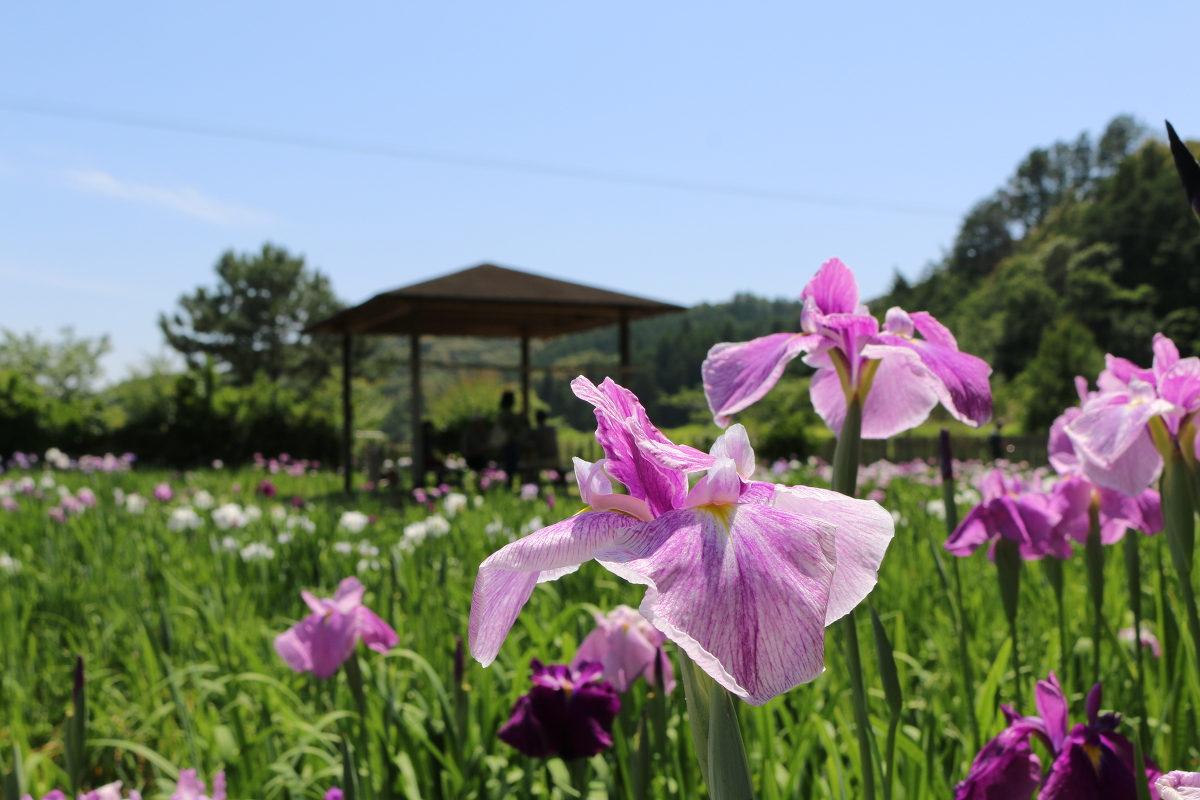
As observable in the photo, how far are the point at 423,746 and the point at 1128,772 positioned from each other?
1400mm

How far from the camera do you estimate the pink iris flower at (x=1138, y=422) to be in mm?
942

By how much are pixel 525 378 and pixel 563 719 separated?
1149 cm

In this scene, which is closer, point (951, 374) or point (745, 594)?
point (745, 594)

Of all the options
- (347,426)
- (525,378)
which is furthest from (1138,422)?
(525,378)

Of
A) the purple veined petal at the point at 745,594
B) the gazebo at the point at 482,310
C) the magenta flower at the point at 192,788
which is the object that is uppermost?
the gazebo at the point at 482,310

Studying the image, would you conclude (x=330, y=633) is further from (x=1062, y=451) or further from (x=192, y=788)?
(x=1062, y=451)

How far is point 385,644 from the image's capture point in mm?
1433

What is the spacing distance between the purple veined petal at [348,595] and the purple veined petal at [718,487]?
1.01 meters

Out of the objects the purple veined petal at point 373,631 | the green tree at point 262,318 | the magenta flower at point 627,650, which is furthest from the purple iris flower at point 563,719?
the green tree at point 262,318

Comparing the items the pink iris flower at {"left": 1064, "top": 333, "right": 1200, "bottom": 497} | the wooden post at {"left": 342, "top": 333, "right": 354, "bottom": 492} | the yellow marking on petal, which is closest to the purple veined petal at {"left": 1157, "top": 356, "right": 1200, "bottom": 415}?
the pink iris flower at {"left": 1064, "top": 333, "right": 1200, "bottom": 497}

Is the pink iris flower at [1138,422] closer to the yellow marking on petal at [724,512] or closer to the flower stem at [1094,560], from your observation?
the flower stem at [1094,560]

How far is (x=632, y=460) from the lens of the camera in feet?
1.85

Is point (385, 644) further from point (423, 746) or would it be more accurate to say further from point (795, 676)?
point (795, 676)

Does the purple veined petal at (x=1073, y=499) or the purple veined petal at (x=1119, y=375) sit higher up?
the purple veined petal at (x=1119, y=375)
